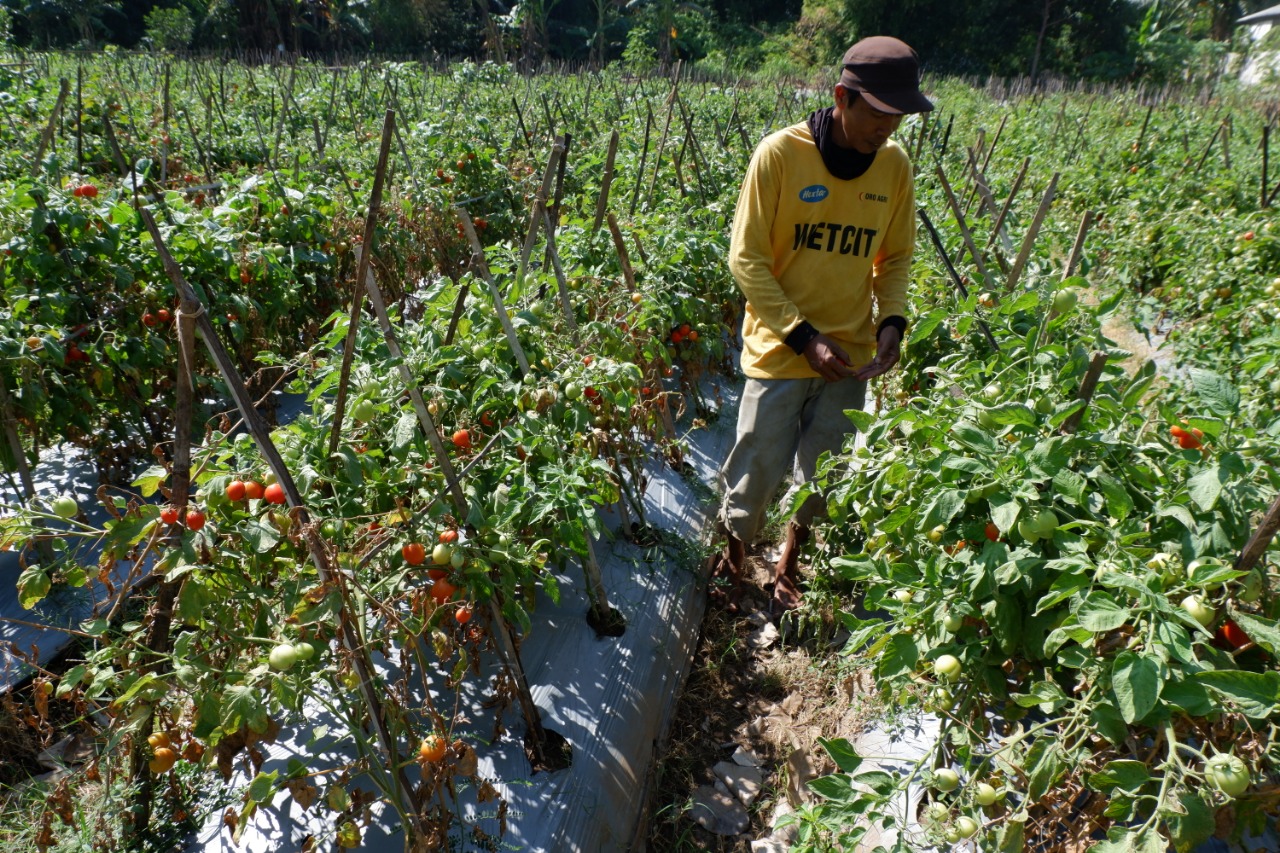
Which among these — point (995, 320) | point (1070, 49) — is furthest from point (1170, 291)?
point (1070, 49)

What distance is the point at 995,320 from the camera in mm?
2277

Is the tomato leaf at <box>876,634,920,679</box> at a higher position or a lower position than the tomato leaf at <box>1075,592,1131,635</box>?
lower

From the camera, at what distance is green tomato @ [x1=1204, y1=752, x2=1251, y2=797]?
1.00 metres

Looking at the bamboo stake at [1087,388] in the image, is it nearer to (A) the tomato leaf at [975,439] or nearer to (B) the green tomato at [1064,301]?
(A) the tomato leaf at [975,439]

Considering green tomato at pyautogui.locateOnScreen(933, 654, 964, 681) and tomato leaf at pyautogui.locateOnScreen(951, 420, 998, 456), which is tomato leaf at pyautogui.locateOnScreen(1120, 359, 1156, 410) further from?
green tomato at pyautogui.locateOnScreen(933, 654, 964, 681)

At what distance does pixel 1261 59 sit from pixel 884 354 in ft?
94.9

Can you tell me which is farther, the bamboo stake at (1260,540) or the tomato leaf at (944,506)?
the tomato leaf at (944,506)

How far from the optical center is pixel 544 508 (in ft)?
5.54

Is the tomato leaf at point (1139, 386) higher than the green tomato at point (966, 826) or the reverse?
higher

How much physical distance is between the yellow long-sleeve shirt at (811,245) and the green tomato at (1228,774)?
56.3 inches

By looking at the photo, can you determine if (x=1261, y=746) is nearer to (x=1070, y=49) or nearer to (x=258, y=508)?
(x=258, y=508)

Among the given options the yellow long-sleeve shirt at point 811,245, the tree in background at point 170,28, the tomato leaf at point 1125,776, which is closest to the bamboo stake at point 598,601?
the yellow long-sleeve shirt at point 811,245

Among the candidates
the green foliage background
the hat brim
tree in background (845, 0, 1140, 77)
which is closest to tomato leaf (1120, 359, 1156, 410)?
the hat brim

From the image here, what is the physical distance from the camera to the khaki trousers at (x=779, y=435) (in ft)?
7.86
